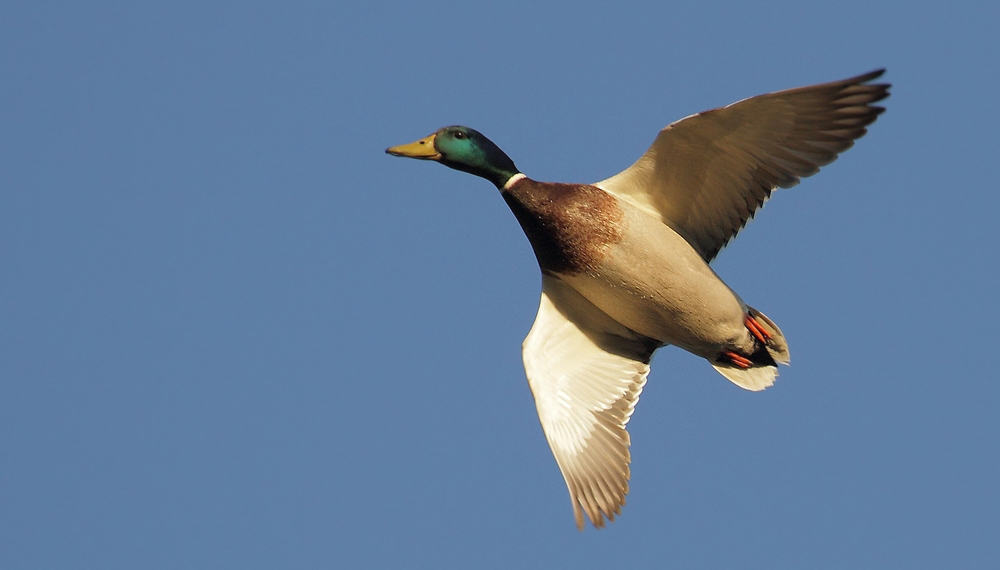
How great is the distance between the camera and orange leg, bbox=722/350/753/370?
24.0 ft

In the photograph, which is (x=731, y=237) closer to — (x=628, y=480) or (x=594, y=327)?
(x=594, y=327)

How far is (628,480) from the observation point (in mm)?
7242

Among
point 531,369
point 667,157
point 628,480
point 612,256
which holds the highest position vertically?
point 667,157

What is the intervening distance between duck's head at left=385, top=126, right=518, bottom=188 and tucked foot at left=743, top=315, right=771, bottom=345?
5.42 feet

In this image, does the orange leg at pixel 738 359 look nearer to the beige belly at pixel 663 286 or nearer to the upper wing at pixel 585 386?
the beige belly at pixel 663 286

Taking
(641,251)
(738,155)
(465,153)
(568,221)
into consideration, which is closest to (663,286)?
(641,251)

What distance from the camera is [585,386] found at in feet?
24.8

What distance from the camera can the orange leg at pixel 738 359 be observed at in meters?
7.33

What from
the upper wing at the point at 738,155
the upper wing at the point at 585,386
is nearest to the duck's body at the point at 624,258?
the upper wing at the point at 738,155

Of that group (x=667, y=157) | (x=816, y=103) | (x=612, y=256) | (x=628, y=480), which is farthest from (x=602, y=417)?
(x=816, y=103)

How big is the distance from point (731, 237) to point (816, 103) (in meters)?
1.02

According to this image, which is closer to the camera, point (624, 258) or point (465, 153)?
point (624, 258)

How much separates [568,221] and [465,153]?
0.87 meters

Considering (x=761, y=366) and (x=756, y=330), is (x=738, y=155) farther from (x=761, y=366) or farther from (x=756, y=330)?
(x=761, y=366)
